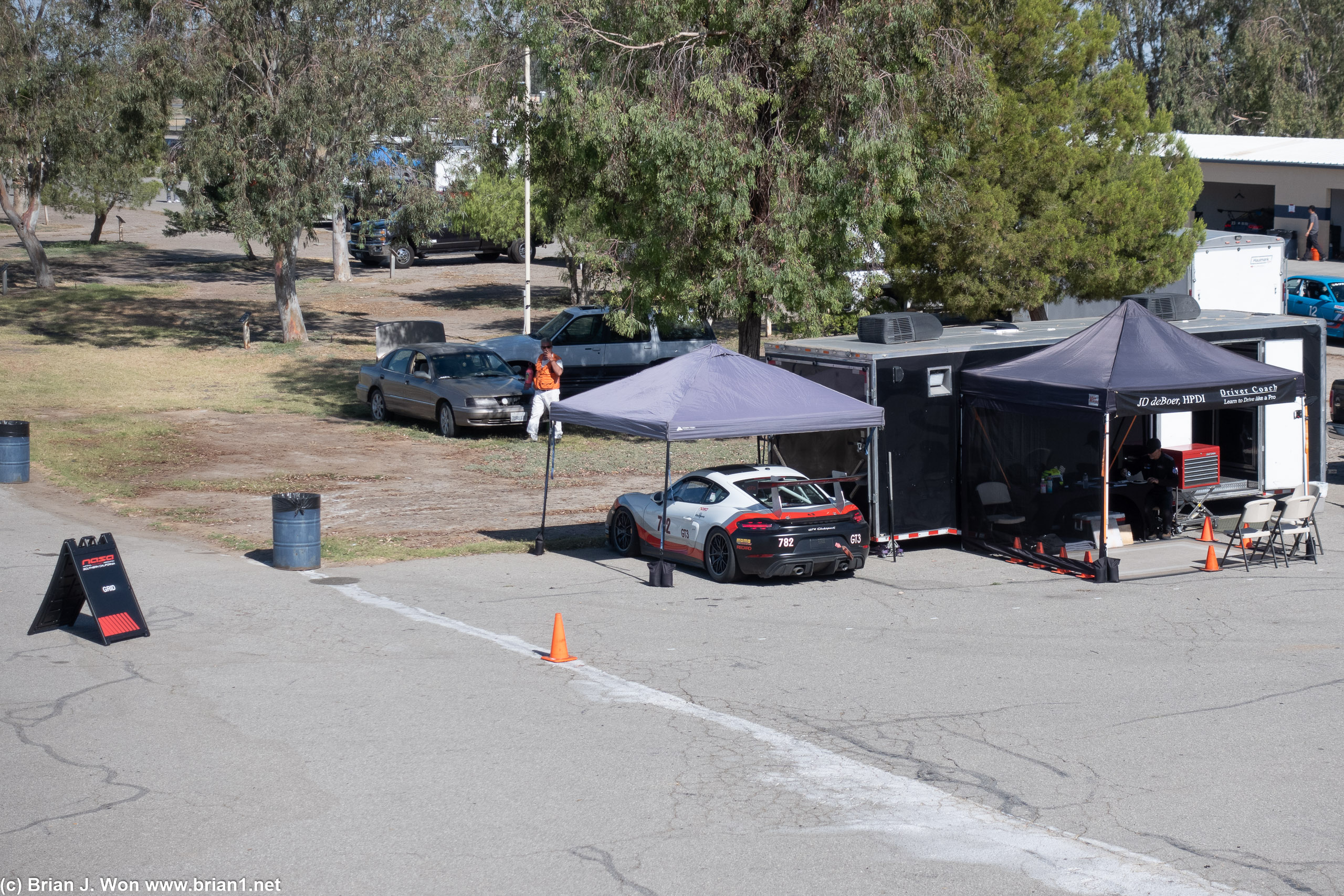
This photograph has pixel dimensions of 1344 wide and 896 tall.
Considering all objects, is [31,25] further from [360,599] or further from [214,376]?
[360,599]

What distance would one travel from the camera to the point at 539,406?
23.0 meters

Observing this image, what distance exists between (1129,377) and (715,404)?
15.5ft

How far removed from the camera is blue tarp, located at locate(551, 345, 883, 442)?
47.0 feet

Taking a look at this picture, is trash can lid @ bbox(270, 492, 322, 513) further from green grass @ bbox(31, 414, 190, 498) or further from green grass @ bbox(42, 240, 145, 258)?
green grass @ bbox(42, 240, 145, 258)

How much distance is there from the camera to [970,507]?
1623 cm

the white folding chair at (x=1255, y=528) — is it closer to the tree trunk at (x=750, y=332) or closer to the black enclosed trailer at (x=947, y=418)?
the black enclosed trailer at (x=947, y=418)

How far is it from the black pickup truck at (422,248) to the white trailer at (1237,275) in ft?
84.8

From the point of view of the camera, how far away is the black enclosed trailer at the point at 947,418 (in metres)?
15.8

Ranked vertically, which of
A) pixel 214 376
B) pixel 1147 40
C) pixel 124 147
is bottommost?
pixel 214 376

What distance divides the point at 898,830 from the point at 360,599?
7.36m

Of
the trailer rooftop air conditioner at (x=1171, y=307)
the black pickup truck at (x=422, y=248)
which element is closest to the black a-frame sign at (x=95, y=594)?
the trailer rooftop air conditioner at (x=1171, y=307)

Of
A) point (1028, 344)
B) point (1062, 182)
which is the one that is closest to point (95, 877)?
point (1028, 344)

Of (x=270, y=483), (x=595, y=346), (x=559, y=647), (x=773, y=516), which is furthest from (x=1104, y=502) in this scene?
(x=595, y=346)

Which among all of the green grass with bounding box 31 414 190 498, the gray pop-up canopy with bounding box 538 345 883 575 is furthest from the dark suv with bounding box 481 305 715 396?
the gray pop-up canopy with bounding box 538 345 883 575
